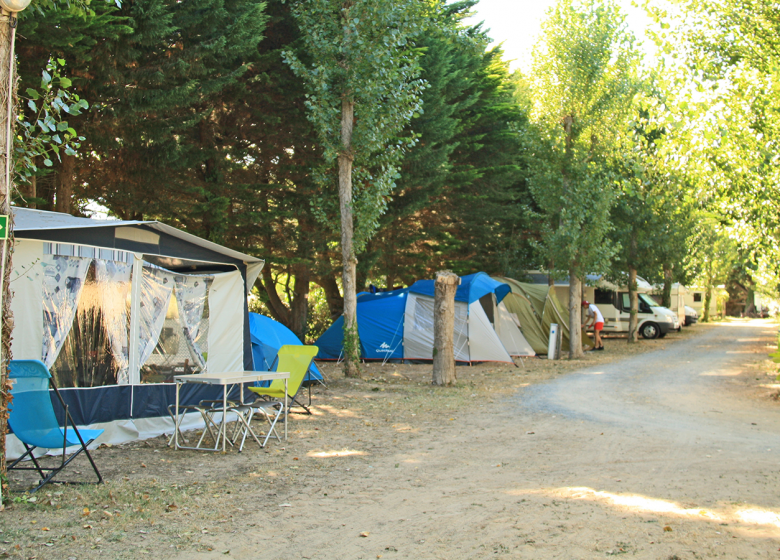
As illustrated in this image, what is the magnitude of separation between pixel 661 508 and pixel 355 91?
9.21 meters

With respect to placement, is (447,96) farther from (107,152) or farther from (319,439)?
(319,439)

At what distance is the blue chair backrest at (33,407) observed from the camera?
4594 mm

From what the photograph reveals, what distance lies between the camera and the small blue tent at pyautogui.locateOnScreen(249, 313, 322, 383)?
383 inches

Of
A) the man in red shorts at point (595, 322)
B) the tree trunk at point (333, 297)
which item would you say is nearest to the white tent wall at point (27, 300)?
the tree trunk at point (333, 297)

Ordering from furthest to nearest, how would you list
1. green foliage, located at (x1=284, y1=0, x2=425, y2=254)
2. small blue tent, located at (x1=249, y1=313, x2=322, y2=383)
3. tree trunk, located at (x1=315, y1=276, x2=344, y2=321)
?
tree trunk, located at (x1=315, y1=276, x2=344, y2=321), green foliage, located at (x1=284, y1=0, x2=425, y2=254), small blue tent, located at (x1=249, y1=313, x2=322, y2=383)

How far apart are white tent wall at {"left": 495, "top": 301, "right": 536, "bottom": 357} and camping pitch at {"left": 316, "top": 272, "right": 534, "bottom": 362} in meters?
1.42

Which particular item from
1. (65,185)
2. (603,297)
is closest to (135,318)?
(65,185)

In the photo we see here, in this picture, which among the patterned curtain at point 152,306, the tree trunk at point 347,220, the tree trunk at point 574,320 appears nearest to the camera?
the patterned curtain at point 152,306

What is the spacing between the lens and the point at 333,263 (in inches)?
603

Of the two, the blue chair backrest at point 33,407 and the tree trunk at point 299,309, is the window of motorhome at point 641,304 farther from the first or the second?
the blue chair backrest at point 33,407

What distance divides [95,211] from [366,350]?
20.6 feet

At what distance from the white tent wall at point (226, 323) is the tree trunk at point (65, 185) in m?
3.70

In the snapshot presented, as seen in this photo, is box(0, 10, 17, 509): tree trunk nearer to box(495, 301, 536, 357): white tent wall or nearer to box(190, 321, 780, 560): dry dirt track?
box(190, 321, 780, 560): dry dirt track

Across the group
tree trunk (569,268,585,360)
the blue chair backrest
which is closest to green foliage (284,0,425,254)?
tree trunk (569,268,585,360)
